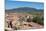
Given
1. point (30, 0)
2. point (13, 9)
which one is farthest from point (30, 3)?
point (13, 9)

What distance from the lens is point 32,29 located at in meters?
0.62

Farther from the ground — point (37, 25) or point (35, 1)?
point (35, 1)

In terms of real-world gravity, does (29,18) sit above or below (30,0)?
below

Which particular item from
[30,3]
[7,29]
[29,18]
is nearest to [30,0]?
[30,3]

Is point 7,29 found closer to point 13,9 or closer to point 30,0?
point 13,9

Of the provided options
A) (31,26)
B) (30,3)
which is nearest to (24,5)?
(30,3)

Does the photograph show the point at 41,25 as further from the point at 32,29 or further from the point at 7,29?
the point at 7,29

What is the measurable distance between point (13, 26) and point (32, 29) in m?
0.13

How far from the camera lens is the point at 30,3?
2.07ft

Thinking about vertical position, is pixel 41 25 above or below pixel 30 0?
below

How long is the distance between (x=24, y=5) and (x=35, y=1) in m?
0.09

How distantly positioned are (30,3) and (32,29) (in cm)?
18

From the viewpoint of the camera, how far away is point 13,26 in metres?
0.60

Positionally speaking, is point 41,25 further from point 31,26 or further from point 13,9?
point 13,9
